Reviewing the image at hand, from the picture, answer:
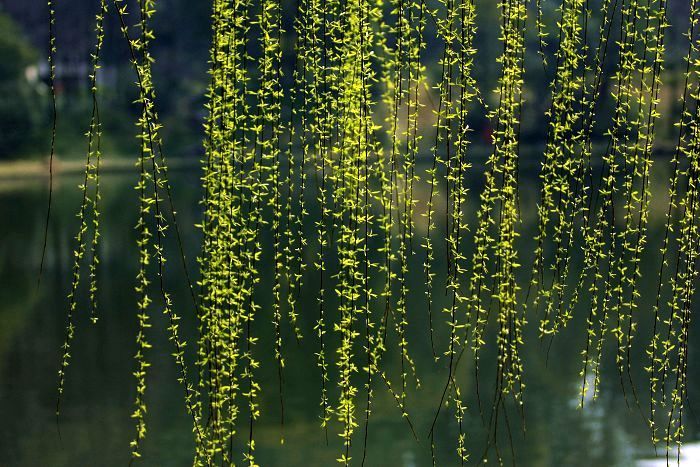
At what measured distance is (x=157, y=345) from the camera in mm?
30594

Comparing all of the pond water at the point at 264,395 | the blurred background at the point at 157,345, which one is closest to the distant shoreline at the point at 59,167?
the blurred background at the point at 157,345

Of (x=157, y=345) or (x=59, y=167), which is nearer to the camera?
(x=157, y=345)

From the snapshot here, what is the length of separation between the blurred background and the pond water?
0.18 feet

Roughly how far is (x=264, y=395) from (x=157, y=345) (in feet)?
19.9

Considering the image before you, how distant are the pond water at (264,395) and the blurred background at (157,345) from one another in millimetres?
56

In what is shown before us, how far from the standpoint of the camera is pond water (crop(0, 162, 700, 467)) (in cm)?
2155

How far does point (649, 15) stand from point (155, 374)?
24.6 m

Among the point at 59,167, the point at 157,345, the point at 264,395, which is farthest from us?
the point at 59,167

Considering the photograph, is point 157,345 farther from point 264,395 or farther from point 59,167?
point 59,167

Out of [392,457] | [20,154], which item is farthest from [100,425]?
[20,154]

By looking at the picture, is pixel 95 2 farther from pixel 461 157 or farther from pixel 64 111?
pixel 461 157

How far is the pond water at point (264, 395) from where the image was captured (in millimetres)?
21547

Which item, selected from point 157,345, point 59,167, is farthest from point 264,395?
point 59,167

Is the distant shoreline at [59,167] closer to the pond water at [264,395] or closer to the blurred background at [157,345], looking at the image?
the blurred background at [157,345]
